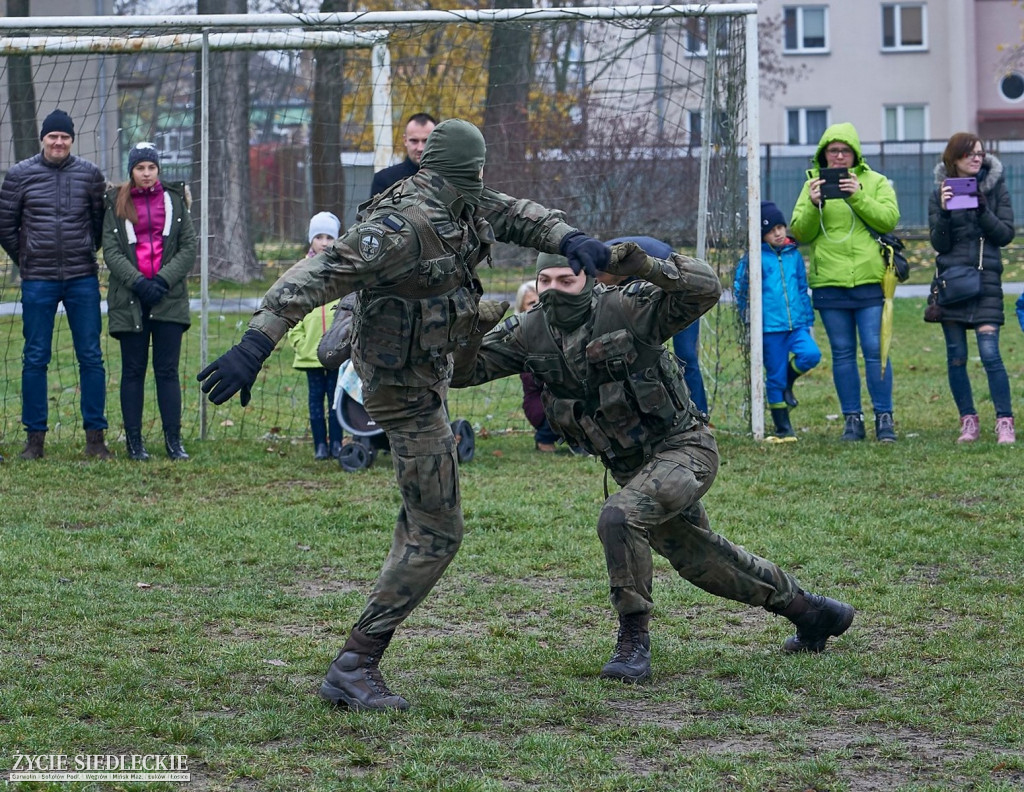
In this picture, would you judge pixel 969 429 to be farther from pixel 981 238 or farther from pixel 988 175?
pixel 988 175

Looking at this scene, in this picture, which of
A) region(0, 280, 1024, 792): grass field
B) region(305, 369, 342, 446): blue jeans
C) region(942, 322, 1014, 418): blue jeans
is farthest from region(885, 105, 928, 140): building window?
region(305, 369, 342, 446): blue jeans

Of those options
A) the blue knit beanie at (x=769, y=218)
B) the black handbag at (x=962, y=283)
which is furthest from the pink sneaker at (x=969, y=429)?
the blue knit beanie at (x=769, y=218)

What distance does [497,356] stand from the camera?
17.0 feet

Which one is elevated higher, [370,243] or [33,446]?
[370,243]

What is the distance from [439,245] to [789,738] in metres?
2.04

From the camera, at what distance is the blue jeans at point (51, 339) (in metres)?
9.59

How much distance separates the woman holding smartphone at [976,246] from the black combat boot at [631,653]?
539 centimetres

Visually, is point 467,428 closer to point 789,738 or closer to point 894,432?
point 894,432

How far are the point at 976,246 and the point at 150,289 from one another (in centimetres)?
587

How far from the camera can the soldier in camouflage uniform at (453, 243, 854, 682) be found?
5047mm

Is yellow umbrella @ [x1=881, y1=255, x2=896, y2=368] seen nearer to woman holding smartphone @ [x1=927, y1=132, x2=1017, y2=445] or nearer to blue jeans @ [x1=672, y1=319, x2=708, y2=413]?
woman holding smartphone @ [x1=927, y1=132, x2=1017, y2=445]

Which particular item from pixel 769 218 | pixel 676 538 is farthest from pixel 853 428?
pixel 676 538

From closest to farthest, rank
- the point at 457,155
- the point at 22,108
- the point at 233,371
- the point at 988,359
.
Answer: the point at 233,371 < the point at 457,155 < the point at 988,359 < the point at 22,108

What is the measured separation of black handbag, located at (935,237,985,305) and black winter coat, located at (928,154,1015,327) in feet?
0.10
